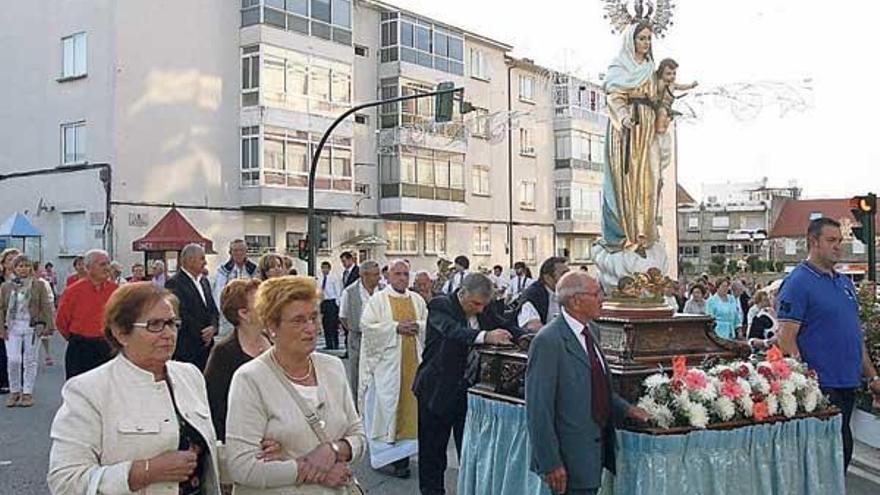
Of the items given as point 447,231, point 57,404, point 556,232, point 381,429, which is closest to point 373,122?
Answer: point 447,231

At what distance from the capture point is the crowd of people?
3424 millimetres

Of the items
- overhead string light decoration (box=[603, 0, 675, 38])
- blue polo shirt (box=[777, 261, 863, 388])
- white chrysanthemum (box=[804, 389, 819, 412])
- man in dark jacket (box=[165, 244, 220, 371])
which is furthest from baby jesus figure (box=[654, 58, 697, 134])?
man in dark jacket (box=[165, 244, 220, 371])

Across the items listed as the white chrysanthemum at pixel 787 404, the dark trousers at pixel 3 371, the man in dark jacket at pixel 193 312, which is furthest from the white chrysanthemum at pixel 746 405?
the dark trousers at pixel 3 371

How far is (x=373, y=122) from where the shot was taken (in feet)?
125

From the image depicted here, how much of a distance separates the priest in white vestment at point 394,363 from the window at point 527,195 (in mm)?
37196

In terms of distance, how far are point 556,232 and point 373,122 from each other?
1388 centimetres

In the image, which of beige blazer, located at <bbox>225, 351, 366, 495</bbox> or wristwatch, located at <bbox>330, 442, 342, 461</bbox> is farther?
wristwatch, located at <bbox>330, 442, 342, 461</bbox>

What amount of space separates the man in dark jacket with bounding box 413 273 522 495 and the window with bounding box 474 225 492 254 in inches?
1391

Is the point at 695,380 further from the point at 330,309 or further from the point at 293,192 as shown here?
the point at 293,192

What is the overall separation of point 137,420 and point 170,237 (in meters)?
23.6

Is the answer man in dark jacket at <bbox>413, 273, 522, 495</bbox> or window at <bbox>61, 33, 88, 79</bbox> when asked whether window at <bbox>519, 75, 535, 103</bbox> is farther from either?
man in dark jacket at <bbox>413, 273, 522, 495</bbox>

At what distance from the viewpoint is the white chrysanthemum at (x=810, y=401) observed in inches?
239

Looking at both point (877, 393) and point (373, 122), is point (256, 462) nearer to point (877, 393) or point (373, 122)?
point (877, 393)

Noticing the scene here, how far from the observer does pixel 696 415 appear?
5.50 meters
